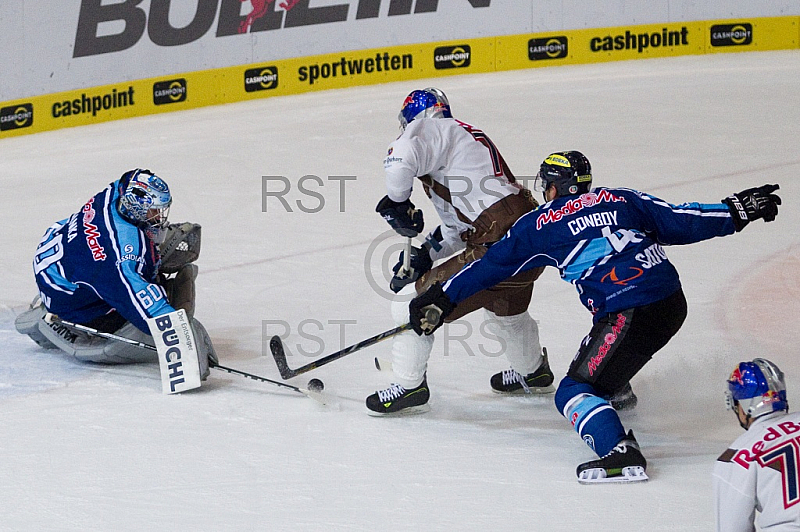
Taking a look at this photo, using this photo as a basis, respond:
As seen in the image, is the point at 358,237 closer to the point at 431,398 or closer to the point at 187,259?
the point at 187,259

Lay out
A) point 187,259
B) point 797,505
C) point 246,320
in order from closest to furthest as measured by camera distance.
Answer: point 797,505
point 187,259
point 246,320

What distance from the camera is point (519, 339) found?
14.6ft

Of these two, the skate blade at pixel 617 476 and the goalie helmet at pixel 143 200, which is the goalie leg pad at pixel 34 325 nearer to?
the goalie helmet at pixel 143 200

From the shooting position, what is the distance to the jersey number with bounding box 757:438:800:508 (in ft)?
8.46

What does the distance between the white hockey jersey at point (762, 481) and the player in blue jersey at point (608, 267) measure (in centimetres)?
95

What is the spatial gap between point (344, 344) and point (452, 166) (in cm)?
121

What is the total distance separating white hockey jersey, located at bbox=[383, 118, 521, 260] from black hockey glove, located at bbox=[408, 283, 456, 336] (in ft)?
1.85

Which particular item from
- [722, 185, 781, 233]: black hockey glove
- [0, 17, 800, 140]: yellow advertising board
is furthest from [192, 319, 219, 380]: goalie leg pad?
[0, 17, 800, 140]: yellow advertising board

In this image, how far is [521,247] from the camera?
380 cm

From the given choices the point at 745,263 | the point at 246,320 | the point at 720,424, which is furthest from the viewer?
the point at 745,263

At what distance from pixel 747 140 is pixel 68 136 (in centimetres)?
553

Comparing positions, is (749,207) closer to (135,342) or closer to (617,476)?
(617,476)

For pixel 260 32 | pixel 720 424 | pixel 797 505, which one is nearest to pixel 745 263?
pixel 720 424

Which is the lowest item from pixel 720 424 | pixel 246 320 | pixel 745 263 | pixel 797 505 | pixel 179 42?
pixel 797 505
